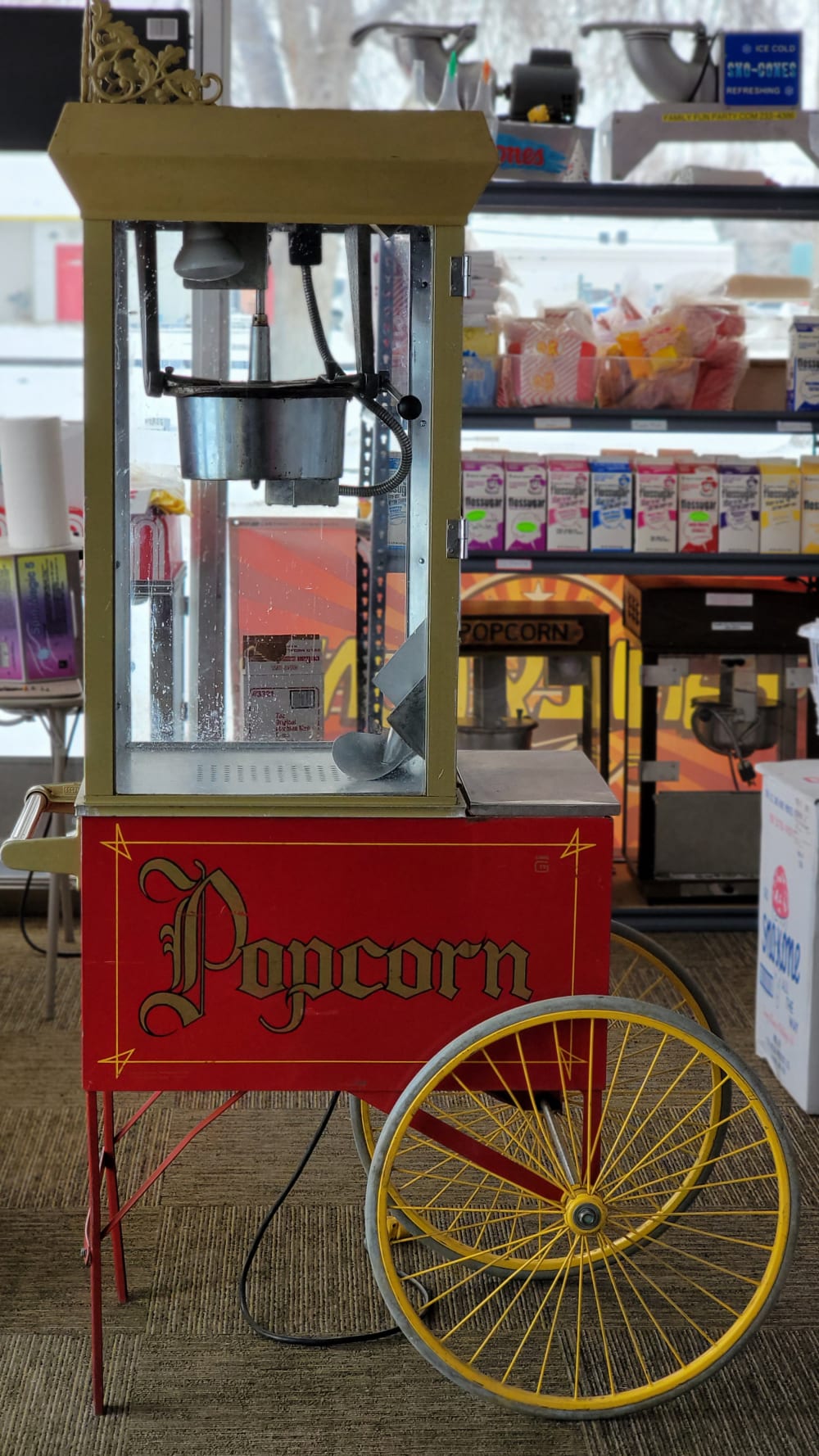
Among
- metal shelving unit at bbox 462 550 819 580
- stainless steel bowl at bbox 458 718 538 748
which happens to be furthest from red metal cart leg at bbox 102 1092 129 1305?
metal shelving unit at bbox 462 550 819 580

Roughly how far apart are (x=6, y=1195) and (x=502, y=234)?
309 cm

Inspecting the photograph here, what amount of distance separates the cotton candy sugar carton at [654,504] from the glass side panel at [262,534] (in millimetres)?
1952

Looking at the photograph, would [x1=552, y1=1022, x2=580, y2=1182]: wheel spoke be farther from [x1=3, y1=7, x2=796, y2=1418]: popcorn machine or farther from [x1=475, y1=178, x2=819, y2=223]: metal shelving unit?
[x1=475, y1=178, x2=819, y2=223]: metal shelving unit

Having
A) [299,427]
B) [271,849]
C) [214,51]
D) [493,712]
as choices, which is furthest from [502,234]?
[271,849]

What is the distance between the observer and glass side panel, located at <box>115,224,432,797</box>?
2.05m

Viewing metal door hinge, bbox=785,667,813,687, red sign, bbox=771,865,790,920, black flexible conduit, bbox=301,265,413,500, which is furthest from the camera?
metal door hinge, bbox=785,667,813,687

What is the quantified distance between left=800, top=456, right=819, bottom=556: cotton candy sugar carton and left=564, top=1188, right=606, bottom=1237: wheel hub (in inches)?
101

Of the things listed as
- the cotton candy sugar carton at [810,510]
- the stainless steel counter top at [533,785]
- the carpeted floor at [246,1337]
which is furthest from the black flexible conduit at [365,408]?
the cotton candy sugar carton at [810,510]

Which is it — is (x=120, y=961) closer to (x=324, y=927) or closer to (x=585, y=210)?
(x=324, y=927)

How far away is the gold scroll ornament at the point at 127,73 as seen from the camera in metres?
1.92

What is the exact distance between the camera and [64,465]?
4125 mm

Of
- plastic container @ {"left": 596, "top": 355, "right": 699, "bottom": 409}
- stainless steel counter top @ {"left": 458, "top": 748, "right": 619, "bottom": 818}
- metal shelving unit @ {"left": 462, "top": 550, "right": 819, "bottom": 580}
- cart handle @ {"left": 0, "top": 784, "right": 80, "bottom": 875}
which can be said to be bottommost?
cart handle @ {"left": 0, "top": 784, "right": 80, "bottom": 875}

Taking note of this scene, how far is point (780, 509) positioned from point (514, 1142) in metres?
2.41

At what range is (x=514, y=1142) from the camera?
7.61 feet
